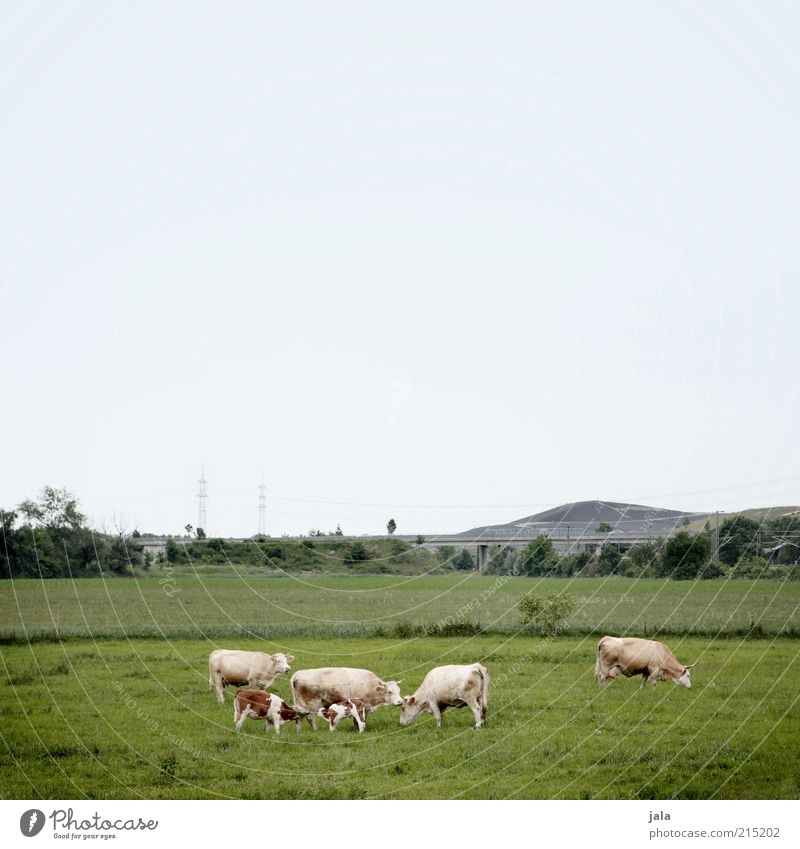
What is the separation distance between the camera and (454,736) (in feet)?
44.5

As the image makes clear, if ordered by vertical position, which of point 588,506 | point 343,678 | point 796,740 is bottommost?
point 796,740

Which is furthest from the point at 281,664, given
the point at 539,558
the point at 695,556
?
the point at 539,558

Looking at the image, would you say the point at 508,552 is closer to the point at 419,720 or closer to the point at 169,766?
the point at 419,720

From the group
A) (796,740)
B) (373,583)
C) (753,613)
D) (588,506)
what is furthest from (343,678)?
(373,583)

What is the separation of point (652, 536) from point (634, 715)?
13735 mm

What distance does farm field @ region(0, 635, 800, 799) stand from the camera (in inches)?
462

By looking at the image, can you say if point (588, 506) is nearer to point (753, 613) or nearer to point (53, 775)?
point (753, 613)

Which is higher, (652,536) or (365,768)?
(652,536)

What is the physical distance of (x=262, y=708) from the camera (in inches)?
554
